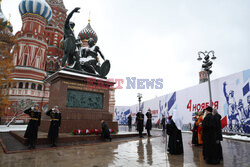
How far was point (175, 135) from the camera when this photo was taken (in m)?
5.83

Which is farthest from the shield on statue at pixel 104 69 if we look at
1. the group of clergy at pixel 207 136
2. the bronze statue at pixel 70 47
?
the group of clergy at pixel 207 136

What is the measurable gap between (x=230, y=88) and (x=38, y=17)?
117 feet

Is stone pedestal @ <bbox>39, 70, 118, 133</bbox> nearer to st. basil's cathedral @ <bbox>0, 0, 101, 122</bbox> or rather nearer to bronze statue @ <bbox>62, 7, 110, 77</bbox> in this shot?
bronze statue @ <bbox>62, 7, 110, 77</bbox>

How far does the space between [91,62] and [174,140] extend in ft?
27.3

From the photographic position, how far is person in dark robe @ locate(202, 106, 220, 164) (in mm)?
4504

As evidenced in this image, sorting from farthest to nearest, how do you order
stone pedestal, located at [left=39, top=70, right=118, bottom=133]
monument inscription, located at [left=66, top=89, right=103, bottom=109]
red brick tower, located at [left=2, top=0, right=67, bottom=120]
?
red brick tower, located at [left=2, top=0, right=67, bottom=120]
monument inscription, located at [left=66, top=89, right=103, bottom=109]
stone pedestal, located at [left=39, top=70, right=118, bottom=133]

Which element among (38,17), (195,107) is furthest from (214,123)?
(38,17)

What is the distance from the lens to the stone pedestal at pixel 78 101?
28.0 ft

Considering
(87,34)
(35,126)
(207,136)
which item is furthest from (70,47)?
(87,34)

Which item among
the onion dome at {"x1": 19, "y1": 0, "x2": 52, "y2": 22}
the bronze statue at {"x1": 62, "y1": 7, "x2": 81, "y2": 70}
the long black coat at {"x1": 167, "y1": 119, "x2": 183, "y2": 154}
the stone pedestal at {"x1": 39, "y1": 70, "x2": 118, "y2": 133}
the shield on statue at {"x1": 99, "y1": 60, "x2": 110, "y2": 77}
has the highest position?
the onion dome at {"x1": 19, "y1": 0, "x2": 52, "y2": 22}

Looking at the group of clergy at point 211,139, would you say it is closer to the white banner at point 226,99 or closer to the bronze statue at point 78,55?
the white banner at point 226,99

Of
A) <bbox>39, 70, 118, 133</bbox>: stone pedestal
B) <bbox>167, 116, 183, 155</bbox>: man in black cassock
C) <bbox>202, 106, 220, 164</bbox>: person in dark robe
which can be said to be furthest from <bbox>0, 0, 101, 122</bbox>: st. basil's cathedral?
<bbox>202, 106, 220, 164</bbox>: person in dark robe

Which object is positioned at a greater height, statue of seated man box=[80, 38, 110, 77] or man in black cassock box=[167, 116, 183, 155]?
statue of seated man box=[80, 38, 110, 77]

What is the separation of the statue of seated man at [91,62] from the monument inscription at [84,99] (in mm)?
2365
